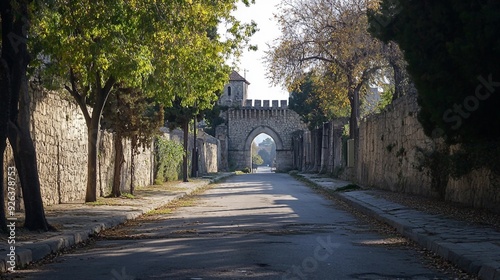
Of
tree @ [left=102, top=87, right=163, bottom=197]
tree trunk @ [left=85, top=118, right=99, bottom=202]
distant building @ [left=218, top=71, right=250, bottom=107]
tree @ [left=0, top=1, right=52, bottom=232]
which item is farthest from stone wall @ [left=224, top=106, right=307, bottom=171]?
tree @ [left=0, top=1, right=52, bottom=232]

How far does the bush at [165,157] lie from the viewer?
37.8 meters

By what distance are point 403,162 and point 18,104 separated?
15.0 m

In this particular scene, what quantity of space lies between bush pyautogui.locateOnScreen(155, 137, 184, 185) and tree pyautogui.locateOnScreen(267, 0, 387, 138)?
20.4 feet

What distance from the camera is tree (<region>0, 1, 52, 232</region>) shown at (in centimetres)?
1226

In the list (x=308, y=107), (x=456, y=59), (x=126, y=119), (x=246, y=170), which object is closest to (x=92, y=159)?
(x=126, y=119)

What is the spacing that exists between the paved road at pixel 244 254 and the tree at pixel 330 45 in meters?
20.4

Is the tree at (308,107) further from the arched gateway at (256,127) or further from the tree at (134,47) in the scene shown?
the tree at (134,47)

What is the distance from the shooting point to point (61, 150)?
20.7 metres

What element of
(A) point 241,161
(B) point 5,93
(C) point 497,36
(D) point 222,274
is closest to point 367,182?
(C) point 497,36

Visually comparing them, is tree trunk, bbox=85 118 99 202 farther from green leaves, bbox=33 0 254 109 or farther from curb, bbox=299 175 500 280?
curb, bbox=299 175 500 280

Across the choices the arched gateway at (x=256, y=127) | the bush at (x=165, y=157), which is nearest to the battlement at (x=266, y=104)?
the arched gateway at (x=256, y=127)

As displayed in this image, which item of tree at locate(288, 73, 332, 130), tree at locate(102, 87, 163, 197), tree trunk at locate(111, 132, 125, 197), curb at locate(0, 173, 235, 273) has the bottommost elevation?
curb at locate(0, 173, 235, 273)

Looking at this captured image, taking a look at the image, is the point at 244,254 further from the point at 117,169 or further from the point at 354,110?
the point at 354,110

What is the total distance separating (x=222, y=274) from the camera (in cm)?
862
